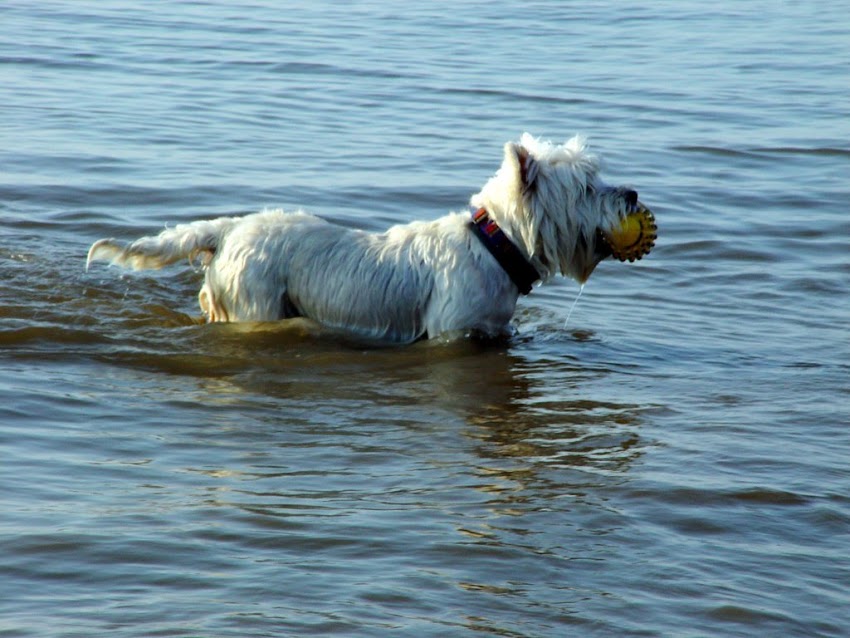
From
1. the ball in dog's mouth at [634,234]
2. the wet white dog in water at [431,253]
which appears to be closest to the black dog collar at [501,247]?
the wet white dog in water at [431,253]

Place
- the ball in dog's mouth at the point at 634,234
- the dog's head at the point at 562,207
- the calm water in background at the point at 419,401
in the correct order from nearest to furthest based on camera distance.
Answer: the calm water in background at the point at 419,401
the dog's head at the point at 562,207
the ball in dog's mouth at the point at 634,234

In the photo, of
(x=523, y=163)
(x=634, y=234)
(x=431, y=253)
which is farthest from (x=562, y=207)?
(x=431, y=253)

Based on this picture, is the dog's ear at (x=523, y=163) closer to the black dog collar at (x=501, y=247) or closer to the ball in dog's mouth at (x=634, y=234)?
the black dog collar at (x=501, y=247)

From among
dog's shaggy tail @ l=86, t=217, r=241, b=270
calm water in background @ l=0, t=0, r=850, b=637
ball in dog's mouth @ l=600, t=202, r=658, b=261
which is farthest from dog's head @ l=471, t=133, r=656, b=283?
dog's shaggy tail @ l=86, t=217, r=241, b=270

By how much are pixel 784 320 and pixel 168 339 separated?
412cm

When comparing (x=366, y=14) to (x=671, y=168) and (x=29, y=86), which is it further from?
(x=671, y=168)

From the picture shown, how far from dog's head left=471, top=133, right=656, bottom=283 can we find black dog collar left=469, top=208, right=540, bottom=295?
42 mm

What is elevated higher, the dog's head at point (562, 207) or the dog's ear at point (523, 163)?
the dog's ear at point (523, 163)

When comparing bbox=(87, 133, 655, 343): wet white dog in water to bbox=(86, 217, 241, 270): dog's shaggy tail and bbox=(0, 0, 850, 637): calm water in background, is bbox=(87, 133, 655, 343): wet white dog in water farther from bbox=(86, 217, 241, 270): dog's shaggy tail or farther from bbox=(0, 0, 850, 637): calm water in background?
bbox=(0, 0, 850, 637): calm water in background

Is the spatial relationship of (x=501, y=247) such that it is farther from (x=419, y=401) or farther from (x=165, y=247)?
(x=165, y=247)

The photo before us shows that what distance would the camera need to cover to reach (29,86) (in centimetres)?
1647

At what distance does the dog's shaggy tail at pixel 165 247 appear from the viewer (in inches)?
314

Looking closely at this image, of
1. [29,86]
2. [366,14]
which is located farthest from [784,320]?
[366,14]

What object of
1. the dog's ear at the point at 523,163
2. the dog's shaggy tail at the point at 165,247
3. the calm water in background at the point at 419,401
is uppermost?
the dog's ear at the point at 523,163
